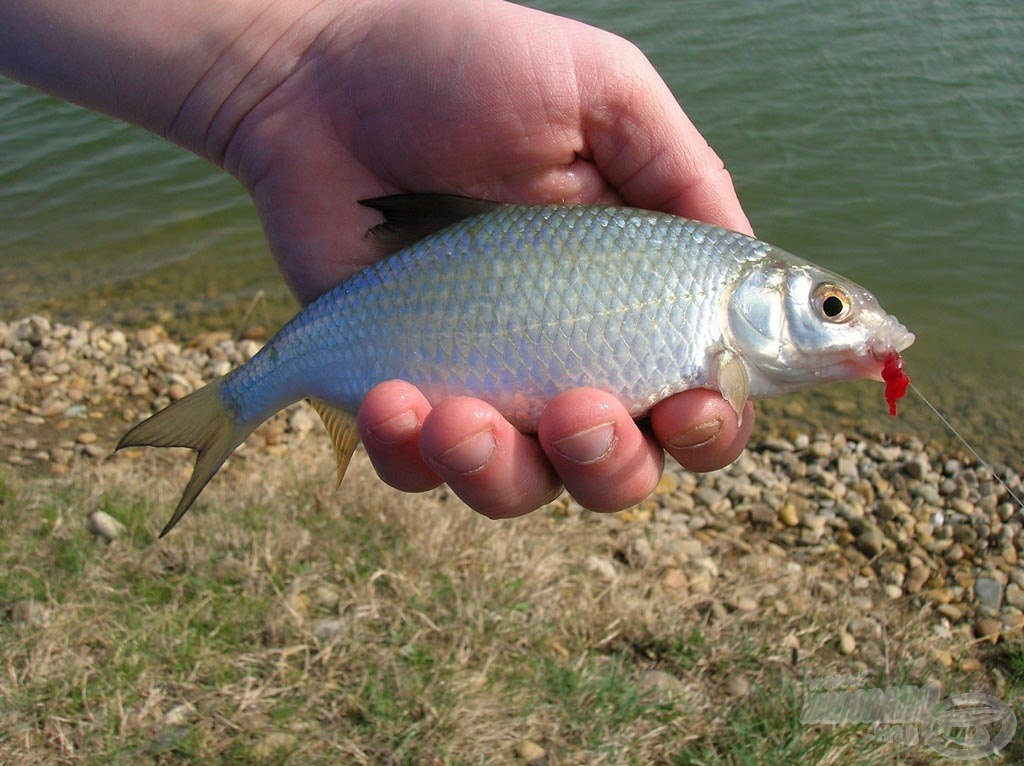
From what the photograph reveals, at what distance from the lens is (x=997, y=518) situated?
20.0ft

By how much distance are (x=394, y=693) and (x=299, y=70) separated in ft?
8.57

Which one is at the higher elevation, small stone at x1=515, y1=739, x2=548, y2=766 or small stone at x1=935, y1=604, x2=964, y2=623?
small stone at x1=515, y1=739, x2=548, y2=766

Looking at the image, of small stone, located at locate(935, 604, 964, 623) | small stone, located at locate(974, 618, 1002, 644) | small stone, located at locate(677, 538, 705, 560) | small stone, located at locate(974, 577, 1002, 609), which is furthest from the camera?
small stone, located at locate(974, 577, 1002, 609)

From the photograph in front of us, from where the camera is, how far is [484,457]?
8.53 ft

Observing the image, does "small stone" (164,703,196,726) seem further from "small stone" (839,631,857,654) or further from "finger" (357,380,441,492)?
"small stone" (839,631,857,654)

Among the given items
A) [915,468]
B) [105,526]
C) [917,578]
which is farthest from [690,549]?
[105,526]

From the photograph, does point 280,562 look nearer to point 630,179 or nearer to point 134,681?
point 134,681

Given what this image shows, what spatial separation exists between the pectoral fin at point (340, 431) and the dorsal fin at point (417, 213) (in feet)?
1.99

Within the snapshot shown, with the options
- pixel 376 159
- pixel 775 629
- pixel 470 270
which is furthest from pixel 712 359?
pixel 775 629

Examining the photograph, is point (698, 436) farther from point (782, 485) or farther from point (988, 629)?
point (782, 485)

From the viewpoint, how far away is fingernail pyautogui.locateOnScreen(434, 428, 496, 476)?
2568 mm

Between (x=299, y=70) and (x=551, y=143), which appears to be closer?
(x=551, y=143)

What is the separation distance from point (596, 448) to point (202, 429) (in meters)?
1.39

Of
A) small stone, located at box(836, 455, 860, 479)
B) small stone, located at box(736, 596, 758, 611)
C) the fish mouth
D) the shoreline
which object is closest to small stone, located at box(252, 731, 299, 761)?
the shoreline
